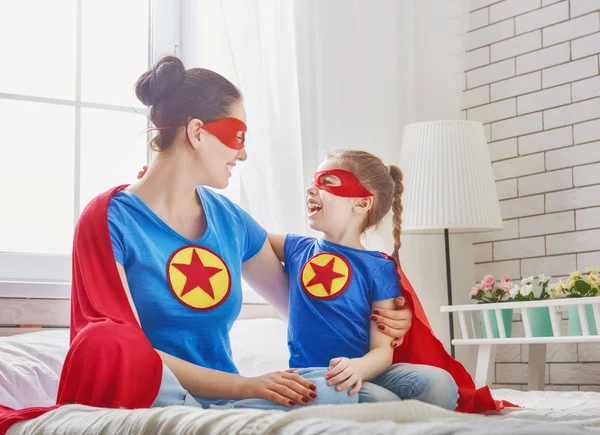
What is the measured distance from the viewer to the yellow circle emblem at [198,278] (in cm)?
146

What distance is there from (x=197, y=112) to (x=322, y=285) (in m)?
0.41

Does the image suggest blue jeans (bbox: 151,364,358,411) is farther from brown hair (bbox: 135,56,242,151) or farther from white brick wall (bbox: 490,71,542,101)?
white brick wall (bbox: 490,71,542,101)

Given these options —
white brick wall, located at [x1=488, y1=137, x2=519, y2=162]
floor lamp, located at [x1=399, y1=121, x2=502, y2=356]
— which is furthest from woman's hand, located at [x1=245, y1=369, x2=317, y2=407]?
white brick wall, located at [x1=488, y1=137, x2=519, y2=162]

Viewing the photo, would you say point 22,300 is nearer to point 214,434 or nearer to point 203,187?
point 203,187

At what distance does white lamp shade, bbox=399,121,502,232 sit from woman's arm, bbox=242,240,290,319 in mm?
1034

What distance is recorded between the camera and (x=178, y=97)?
1.60 metres

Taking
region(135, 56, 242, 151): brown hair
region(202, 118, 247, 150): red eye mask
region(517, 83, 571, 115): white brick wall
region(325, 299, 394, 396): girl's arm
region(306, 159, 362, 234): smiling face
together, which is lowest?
region(325, 299, 394, 396): girl's arm

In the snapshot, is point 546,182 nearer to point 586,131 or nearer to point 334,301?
point 586,131

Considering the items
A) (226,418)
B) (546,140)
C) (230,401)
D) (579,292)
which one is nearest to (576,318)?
(579,292)

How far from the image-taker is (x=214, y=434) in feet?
2.50

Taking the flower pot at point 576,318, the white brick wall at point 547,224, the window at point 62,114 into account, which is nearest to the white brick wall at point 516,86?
the white brick wall at point 547,224

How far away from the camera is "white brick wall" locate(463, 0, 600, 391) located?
2.83 m

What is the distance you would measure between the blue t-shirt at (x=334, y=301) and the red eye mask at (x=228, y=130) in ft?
0.92

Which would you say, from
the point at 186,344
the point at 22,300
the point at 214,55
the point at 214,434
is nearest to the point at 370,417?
the point at 214,434
